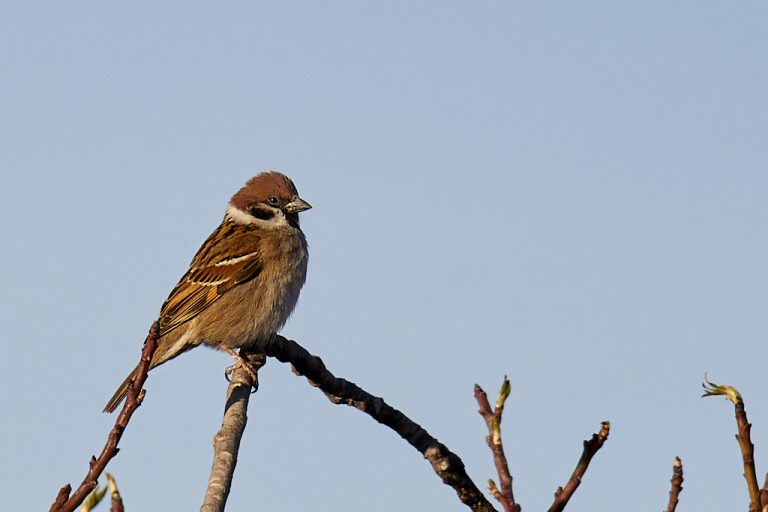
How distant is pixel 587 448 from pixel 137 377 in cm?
99

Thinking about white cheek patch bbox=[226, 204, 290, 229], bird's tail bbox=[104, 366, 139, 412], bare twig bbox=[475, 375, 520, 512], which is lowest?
bare twig bbox=[475, 375, 520, 512]

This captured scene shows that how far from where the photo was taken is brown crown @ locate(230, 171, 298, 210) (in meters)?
8.16

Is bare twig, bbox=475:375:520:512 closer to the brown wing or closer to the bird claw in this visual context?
the bird claw

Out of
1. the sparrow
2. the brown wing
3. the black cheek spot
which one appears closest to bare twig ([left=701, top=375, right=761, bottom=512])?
the sparrow

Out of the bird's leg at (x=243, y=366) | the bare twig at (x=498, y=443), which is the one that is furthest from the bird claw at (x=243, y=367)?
the bare twig at (x=498, y=443)

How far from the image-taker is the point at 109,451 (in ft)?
7.30

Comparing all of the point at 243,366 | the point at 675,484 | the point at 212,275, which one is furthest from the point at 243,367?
the point at 675,484

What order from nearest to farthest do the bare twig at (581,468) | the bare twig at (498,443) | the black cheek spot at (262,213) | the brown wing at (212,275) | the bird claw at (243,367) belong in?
the bare twig at (498,443) → the bare twig at (581,468) → the bird claw at (243,367) → the brown wing at (212,275) → the black cheek spot at (262,213)

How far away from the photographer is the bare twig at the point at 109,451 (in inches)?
80.1

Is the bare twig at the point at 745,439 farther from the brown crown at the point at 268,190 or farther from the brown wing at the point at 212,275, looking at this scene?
the brown crown at the point at 268,190

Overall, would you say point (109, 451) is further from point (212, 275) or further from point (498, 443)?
point (212, 275)

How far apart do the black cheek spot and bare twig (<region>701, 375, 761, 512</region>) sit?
18.3ft

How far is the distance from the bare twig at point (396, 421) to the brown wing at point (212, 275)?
8.67 feet

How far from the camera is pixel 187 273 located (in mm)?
7883
